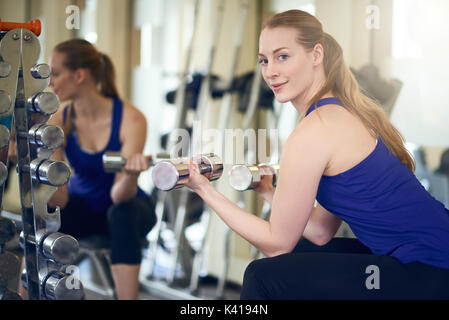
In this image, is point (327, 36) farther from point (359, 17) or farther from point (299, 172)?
point (359, 17)

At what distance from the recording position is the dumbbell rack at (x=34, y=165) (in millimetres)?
1068

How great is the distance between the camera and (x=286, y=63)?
1.13m

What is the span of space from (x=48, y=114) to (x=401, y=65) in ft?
4.06

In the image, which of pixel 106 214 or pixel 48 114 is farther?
pixel 106 214

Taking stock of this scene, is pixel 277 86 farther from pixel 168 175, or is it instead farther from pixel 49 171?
pixel 49 171

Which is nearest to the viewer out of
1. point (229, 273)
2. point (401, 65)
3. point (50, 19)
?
point (50, 19)

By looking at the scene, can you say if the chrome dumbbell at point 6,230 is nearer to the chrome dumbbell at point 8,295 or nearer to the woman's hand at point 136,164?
the chrome dumbbell at point 8,295

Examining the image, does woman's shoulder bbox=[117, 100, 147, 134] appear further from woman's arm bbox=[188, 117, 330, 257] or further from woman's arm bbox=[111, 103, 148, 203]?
woman's arm bbox=[188, 117, 330, 257]

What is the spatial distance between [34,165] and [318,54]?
0.66 m

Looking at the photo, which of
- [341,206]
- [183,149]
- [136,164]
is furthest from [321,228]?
[183,149]

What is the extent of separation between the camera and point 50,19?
1598 millimetres

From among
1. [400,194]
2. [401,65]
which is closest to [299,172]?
[400,194]

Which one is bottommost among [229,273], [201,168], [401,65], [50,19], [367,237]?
[229,273]

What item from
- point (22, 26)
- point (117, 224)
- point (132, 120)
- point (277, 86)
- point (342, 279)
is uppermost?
point (22, 26)
